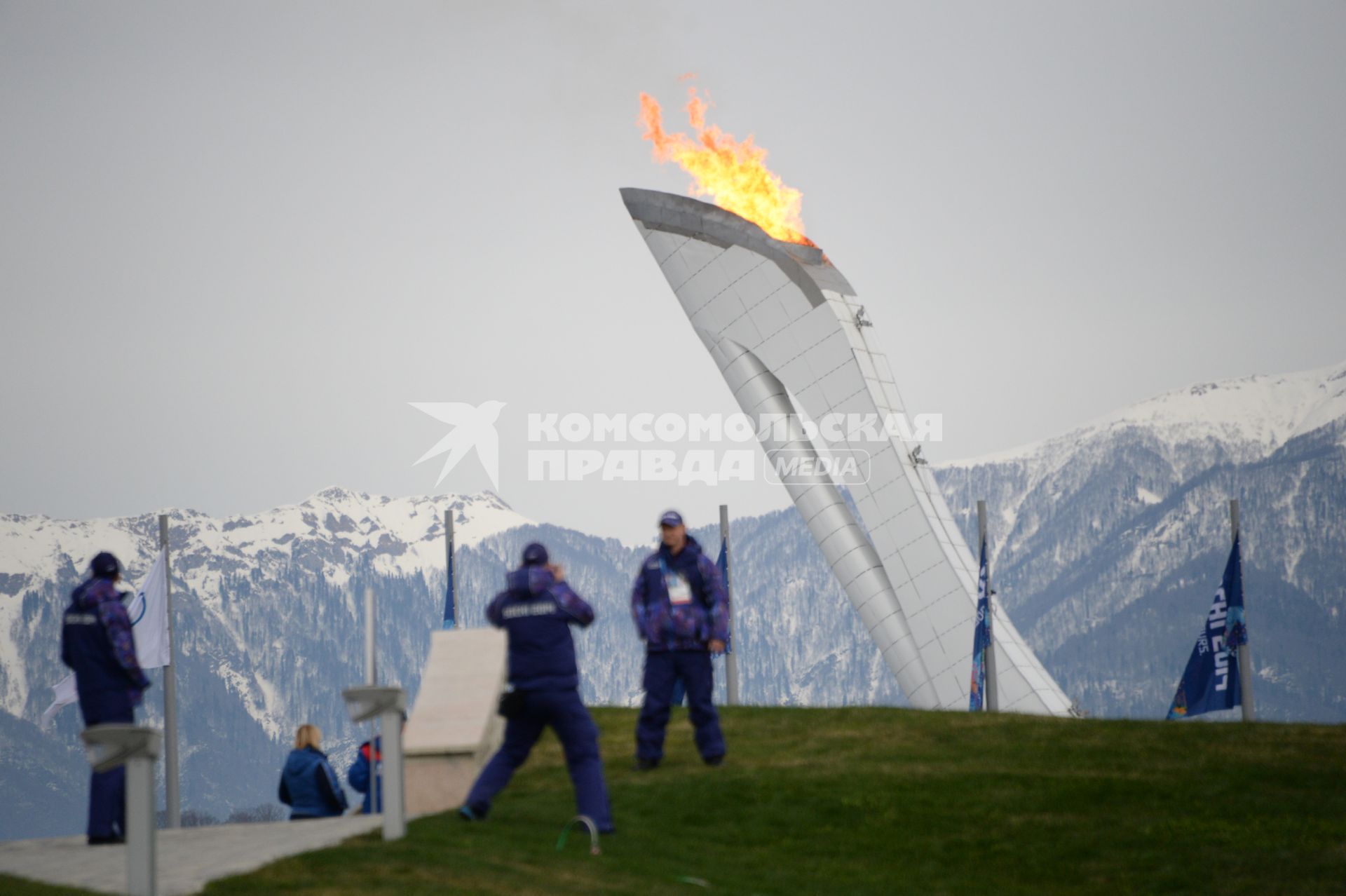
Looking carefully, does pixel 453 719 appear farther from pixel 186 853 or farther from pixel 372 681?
pixel 372 681

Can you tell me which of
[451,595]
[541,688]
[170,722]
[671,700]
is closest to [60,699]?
[170,722]

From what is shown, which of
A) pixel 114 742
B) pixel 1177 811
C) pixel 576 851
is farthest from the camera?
→ pixel 1177 811

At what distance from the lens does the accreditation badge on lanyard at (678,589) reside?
15711 mm

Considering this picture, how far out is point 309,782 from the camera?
1647 cm

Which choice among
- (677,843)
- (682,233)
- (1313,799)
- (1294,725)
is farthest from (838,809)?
(682,233)

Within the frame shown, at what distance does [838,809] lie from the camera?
1474 centimetres

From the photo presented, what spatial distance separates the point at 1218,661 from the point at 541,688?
75.2ft

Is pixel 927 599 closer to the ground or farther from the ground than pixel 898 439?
closer to the ground

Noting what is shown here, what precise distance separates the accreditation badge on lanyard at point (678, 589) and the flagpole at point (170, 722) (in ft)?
49.1

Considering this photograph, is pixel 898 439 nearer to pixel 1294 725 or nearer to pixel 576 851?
pixel 1294 725

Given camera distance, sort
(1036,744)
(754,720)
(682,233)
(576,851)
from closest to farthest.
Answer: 1. (576,851)
2. (1036,744)
3. (754,720)
4. (682,233)

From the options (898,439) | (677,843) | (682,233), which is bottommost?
(677,843)

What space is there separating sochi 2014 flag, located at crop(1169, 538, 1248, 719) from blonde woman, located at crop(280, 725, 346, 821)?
805 inches

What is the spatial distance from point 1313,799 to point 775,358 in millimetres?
23361
